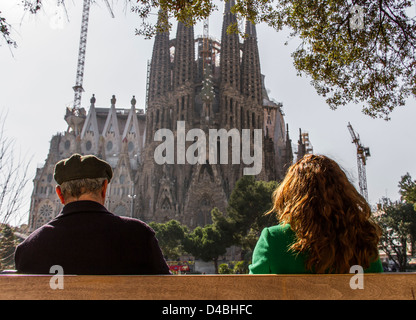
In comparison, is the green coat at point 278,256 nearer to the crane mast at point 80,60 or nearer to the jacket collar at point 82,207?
the jacket collar at point 82,207

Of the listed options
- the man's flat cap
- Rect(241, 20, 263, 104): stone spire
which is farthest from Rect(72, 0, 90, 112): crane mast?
the man's flat cap

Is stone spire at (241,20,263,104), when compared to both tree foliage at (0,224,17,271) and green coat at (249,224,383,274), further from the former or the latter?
green coat at (249,224,383,274)

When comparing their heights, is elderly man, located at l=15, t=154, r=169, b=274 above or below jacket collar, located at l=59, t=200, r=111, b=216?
below

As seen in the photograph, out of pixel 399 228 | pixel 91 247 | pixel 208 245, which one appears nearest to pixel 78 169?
pixel 91 247

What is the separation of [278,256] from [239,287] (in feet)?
1.45

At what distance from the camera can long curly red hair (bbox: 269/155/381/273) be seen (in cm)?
195

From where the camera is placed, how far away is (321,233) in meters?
1.99

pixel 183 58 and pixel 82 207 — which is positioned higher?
pixel 183 58

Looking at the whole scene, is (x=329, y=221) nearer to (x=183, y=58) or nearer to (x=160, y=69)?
(x=183, y=58)

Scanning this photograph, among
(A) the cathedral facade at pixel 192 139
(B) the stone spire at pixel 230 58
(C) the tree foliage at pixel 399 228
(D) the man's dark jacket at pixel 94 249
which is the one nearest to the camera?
(D) the man's dark jacket at pixel 94 249

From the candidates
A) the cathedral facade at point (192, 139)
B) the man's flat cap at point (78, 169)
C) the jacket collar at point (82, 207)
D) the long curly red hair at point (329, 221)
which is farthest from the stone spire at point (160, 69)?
the long curly red hair at point (329, 221)

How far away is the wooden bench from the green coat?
14.6 inches

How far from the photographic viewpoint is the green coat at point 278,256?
1976mm
